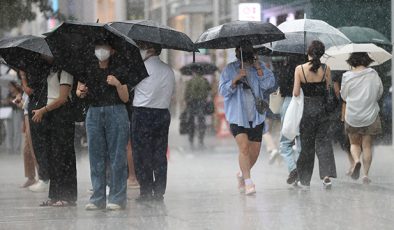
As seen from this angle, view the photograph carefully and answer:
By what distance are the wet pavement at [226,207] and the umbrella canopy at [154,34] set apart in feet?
5.65

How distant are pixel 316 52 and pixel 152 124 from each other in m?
2.24

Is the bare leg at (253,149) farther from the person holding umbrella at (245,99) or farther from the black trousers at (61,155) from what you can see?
the black trousers at (61,155)

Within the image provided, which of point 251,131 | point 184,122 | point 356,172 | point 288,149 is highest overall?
point 251,131

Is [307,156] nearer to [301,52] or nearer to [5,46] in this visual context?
[301,52]

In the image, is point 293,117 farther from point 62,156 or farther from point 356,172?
point 62,156

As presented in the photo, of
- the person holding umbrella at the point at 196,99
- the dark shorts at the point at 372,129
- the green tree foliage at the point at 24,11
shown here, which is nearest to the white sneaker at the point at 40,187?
the dark shorts at the point at 372,129

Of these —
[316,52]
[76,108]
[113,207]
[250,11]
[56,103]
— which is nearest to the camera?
[113,207]

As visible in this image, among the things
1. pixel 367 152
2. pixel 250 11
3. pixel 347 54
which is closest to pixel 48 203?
pixel 367 152

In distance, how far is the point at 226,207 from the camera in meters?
10.1

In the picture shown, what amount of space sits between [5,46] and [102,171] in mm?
2024

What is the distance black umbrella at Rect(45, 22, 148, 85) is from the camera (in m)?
9.87

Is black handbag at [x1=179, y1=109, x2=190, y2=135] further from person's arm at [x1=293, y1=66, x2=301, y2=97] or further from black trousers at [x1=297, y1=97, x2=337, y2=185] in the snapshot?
person's arm at [x1=293, y1=66, x2=301, y2=97]

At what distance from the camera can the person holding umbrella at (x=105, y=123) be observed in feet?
32.1

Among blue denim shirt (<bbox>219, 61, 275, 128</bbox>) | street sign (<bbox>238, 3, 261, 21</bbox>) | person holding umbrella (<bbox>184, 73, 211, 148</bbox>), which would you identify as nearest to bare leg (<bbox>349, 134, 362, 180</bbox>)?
blue denim shirt (<bbox>219, 61, 275, 128</bbox>)
